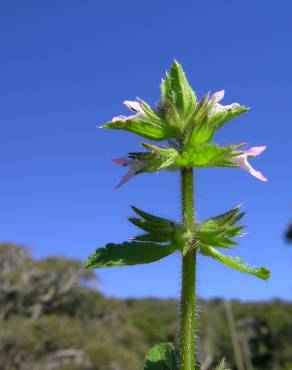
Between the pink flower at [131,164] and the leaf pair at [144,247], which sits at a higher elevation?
the pink flower at [131,164]

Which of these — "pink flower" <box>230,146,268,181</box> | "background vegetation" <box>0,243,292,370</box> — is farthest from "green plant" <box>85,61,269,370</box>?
"background vegetation" <box>0,243,292,370</box>

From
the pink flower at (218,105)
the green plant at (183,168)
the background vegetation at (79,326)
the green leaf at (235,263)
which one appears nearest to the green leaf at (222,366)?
the green plant at (183,168)

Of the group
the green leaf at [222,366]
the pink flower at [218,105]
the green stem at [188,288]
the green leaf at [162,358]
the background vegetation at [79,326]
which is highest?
the background vegetation at [79,326]

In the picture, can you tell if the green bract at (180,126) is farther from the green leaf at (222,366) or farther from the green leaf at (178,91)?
the green leaf at (222,366)

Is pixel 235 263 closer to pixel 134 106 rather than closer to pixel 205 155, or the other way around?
pixel 205 155

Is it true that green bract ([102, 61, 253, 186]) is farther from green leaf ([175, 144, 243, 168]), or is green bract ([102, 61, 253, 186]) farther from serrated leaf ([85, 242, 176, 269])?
serrated leaf ([85, 242, 176, 269])

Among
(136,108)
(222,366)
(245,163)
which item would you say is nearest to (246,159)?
(245,163)

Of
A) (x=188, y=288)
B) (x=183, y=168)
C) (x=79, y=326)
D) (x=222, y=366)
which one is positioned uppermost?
(x=79, y=326)

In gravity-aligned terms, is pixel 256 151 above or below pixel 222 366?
above
